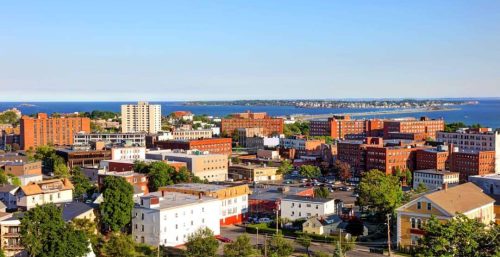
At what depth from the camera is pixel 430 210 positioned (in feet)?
99.8

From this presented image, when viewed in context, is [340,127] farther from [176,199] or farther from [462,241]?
[462,241]

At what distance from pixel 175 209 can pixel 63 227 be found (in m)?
6.90

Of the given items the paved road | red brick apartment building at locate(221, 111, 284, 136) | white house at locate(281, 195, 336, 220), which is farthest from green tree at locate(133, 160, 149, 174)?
red brick apartment building at locate(221, 111, 284, 136)

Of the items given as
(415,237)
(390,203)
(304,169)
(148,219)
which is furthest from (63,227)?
(304,169)

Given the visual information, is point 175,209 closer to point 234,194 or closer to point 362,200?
point 234,194

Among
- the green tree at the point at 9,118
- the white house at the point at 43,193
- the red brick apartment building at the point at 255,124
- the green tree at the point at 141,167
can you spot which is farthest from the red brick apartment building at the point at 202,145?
the green tree at the point at 9,118

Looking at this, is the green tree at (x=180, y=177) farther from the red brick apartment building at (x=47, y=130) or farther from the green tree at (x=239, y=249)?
the red brick apartment building at (x=47, y=130)

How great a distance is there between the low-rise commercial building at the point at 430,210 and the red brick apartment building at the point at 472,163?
27.9 metres

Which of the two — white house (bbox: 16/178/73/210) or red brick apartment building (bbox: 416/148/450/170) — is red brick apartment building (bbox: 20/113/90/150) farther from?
white house (bbox: 16/178/73/210)

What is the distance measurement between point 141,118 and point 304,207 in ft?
255

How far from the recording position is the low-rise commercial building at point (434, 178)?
55.6 meters

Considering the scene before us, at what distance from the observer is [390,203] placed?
121 feet

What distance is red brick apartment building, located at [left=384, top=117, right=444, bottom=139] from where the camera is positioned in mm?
96500

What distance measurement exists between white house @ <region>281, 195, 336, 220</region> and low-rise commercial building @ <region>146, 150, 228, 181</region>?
21.1m
